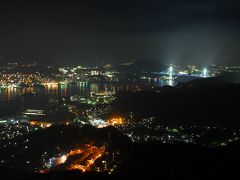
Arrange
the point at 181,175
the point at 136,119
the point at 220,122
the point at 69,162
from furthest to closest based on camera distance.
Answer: the point at 136,119, the point at 220,122, the point at 69,162, the point at 181,175

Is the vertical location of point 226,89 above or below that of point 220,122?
above

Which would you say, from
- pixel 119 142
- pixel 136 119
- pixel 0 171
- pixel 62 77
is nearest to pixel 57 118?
pixel 136 119

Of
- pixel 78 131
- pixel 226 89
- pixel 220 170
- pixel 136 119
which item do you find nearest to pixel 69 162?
pixel 78 131

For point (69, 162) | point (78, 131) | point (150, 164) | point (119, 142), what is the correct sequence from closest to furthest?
point (150, 164)
point (69, 162)
point (119, 142)
point (78, 131)

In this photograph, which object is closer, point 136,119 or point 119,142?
point 119,142

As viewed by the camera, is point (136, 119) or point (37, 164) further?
point (136, 119)

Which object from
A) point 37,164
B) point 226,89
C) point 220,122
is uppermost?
point 226,89

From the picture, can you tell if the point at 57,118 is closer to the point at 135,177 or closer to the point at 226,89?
the point at 226,89

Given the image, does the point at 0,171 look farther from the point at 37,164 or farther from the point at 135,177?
the point at 135,177

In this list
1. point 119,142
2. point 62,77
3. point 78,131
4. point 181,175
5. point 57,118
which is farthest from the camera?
point 62,77
